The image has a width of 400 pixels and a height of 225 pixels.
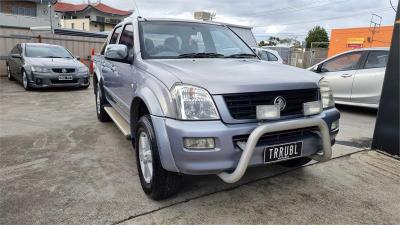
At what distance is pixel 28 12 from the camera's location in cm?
3459

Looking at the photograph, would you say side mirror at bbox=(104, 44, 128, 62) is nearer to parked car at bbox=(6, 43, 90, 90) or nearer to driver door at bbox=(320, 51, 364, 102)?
driver door at bbox=(320, 51, 364, 102)

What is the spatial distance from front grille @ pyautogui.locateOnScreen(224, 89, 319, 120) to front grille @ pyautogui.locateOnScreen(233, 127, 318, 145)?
6.2 inches

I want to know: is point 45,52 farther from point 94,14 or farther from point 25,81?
point 94,14

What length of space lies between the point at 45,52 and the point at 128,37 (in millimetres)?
7362

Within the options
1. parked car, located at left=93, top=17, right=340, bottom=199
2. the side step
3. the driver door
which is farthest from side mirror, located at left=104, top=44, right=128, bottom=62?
the driver door

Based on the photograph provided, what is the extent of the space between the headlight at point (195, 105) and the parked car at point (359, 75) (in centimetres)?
552

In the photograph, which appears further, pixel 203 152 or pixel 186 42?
pixel 186 42

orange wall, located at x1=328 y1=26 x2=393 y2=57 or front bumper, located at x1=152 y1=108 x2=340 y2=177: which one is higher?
orange wall, located at x1=328 y1=26 x2=393 y2=57

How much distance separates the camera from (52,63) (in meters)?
9.72

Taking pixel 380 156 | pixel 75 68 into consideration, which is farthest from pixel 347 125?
pixel 75 68

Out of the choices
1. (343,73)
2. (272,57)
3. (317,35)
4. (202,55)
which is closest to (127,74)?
(202,55)

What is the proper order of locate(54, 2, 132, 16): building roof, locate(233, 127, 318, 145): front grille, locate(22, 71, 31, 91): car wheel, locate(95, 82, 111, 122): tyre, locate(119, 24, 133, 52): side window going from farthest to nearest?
locate(54, 2, 132, 16): building roof
locate(22, 71, 31, 91): car wheel
locate(95, 82, 111, 122): tyre
locate(119, 24, 133, 52): side window
locate(233, 127, 318, 145): front grille

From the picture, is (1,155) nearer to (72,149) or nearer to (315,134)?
(72,149)

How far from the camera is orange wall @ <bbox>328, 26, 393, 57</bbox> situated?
23.2 meters
